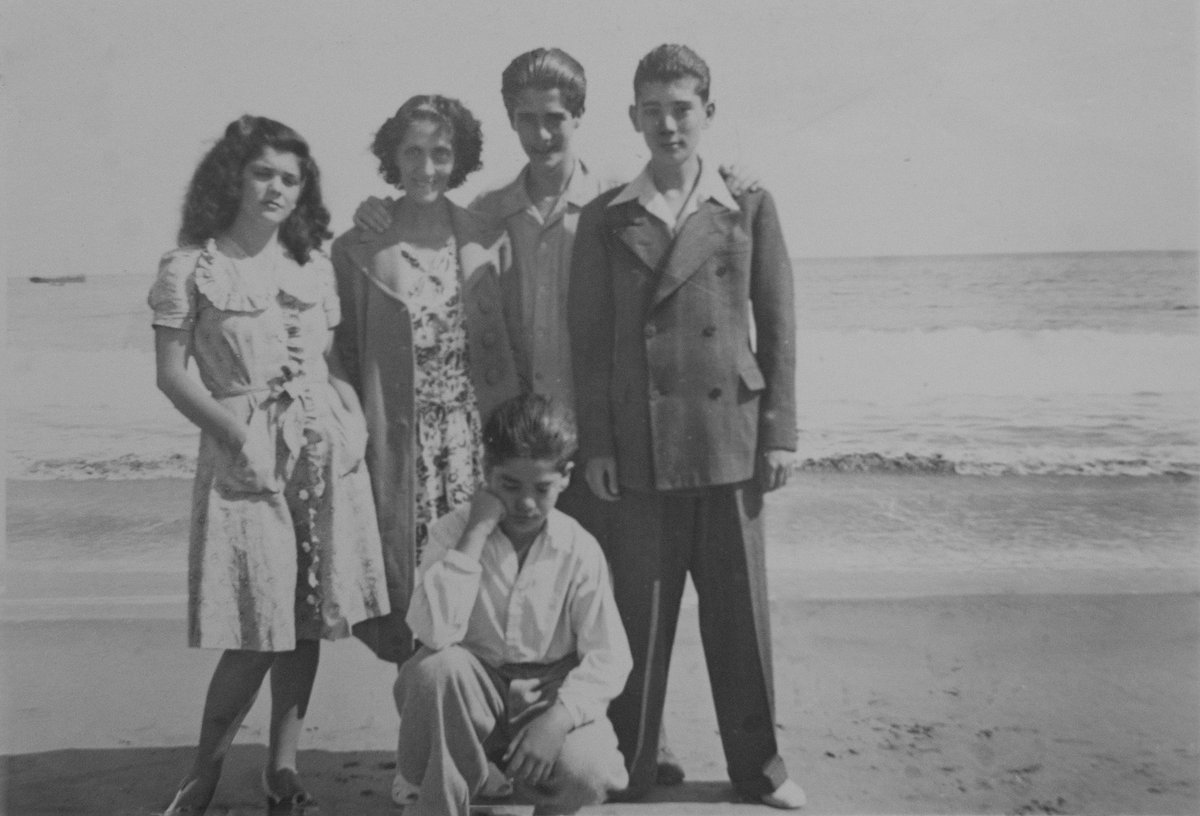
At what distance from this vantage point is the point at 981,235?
3832 mm

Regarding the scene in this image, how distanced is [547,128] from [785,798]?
6.54 feet

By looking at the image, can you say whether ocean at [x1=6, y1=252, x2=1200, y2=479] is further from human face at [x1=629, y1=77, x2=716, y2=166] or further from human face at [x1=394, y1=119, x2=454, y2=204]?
human face at [x1=394, y1=119, x2=454, y2=204]

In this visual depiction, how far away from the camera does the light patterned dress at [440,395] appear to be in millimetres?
3514

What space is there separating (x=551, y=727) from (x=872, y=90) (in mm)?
2148

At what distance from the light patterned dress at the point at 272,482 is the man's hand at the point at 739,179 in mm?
415

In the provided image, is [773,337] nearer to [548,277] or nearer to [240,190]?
[548,277]

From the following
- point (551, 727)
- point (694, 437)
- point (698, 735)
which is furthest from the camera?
point (698, 735)

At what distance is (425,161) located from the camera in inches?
142

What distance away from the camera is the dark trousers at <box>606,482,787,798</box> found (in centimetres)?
344

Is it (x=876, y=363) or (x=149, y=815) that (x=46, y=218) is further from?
(x=876, y=363)

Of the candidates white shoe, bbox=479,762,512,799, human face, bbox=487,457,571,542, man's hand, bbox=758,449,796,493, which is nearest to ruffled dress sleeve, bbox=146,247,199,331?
human face, bbox=487,457,571,542

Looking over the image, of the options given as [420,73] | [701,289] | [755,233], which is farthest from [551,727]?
[420,73]


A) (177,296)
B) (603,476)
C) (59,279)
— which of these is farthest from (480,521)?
(59,279)

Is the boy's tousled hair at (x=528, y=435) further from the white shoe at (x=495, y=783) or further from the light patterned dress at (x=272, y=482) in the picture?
the white shoe at (x=495, y=783)
